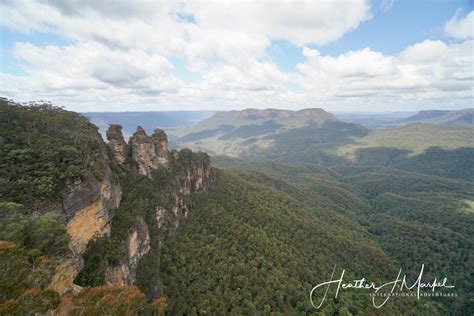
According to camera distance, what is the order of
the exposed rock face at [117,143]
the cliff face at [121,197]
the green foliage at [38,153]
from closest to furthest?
the green foliage at [38,153] → the cliff face at [121,197] → the exposed rock face at [117,143]

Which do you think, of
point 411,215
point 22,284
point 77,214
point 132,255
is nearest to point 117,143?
point 132,255

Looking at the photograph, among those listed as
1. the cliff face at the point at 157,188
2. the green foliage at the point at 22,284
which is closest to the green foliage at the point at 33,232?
the green foliage at the point at 22,284

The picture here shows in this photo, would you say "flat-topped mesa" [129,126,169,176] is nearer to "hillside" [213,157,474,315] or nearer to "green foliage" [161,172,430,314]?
"green foliage" [161,172,430,314]

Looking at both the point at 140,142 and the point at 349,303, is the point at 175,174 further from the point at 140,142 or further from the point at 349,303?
the point at 349,303

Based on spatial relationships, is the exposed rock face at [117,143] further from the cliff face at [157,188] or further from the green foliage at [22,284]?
the green foliage at [22,284]

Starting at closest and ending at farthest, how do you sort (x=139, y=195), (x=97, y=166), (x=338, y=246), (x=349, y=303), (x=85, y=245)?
(x=85, y=245) → (x=97, y=166) → (x=139, y=195) → (x=349, y=303) → (x=338, y=246)

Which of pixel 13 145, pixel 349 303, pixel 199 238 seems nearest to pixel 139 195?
pixel 199 238
